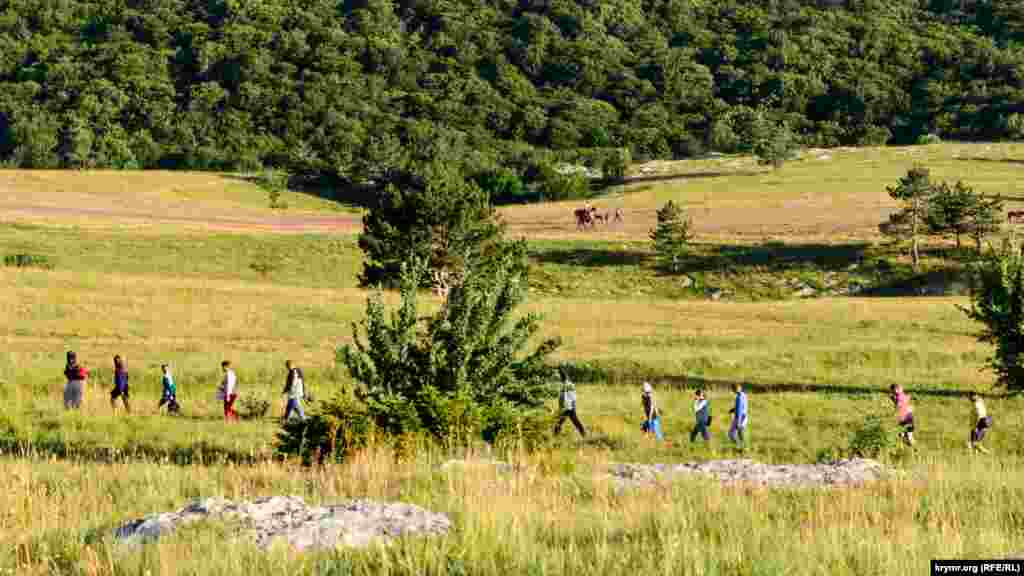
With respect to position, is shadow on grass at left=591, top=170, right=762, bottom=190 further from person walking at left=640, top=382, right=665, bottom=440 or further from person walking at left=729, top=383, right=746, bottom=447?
person walking at left=729, top=383, right=746, bottom=447

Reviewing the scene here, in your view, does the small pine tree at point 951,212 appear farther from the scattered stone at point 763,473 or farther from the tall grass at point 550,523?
the scattered stone at point 763,473

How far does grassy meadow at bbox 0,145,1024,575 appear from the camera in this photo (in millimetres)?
5699

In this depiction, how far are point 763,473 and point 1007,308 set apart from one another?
21424 millimetres

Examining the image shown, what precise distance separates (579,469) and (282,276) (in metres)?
61.9

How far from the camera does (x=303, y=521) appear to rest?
250 inches

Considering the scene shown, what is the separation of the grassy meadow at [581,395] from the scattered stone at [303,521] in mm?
224

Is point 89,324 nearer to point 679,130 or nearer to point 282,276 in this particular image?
point 282,276

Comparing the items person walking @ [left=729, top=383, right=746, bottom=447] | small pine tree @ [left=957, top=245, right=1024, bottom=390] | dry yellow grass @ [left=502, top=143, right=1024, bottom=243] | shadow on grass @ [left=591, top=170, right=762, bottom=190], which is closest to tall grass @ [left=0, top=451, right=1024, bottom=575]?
person walking @ [left=729, top=383, right=746, bottom=447]

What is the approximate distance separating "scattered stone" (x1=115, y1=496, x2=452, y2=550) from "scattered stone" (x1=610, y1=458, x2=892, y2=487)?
8.31ft

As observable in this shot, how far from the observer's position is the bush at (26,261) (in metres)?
63.2

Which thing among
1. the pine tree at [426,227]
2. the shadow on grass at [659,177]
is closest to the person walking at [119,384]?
the pine tree at [426,227]

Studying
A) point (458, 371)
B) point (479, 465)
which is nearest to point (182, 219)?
point (458, 371)

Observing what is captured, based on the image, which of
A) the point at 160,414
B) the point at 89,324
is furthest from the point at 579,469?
the point at 89,324

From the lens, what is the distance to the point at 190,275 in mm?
65688
